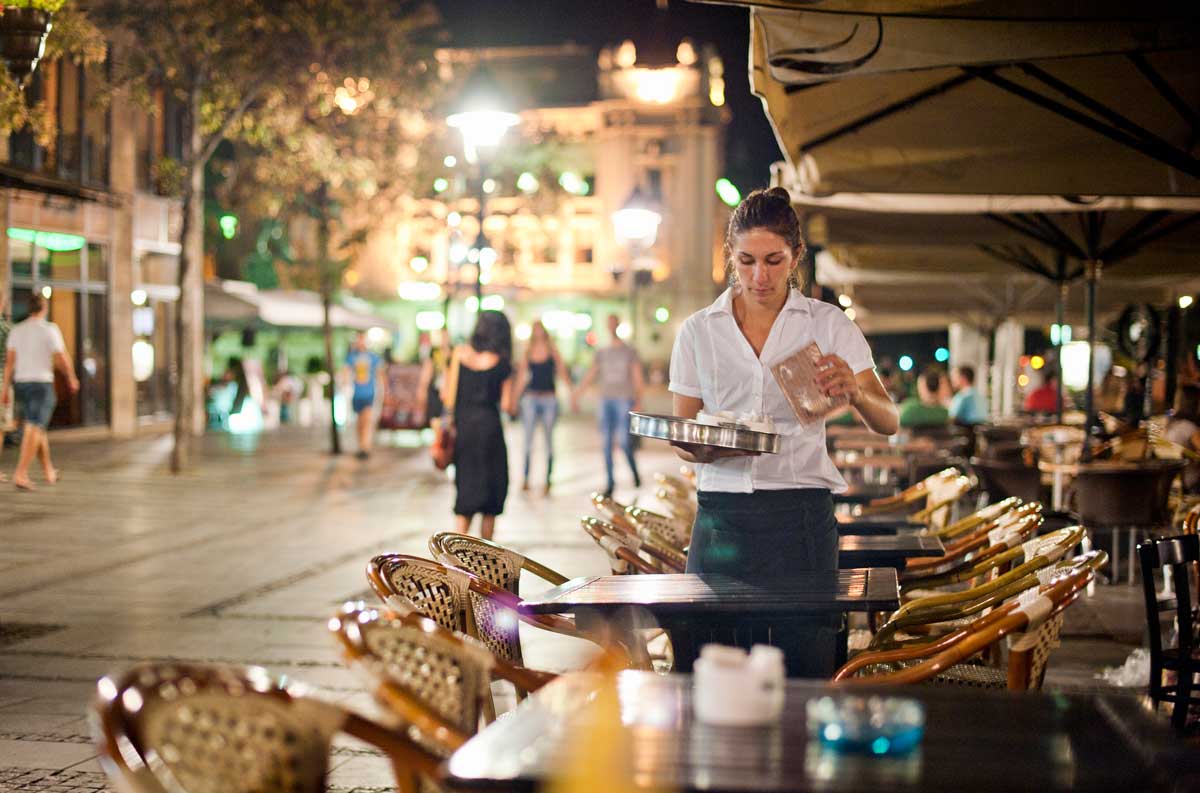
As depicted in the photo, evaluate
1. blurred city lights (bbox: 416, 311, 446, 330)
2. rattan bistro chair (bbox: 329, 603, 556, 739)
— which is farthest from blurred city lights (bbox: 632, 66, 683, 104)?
rattan bistro chair (bbox: 329, 603, 556, 739)

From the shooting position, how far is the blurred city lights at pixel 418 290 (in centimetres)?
6084

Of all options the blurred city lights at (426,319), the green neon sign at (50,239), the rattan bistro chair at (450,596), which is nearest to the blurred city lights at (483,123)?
the rattan bistro chair at (450,596)

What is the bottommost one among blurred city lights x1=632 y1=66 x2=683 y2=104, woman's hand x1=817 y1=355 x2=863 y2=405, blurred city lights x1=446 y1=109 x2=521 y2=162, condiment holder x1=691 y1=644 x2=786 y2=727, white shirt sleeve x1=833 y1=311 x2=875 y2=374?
condiment holder x1=691 y1=644 x2=786 y2=727

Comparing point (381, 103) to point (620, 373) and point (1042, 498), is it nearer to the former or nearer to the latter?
point (620, 373)

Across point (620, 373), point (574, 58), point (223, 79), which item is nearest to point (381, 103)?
point (223, 79)

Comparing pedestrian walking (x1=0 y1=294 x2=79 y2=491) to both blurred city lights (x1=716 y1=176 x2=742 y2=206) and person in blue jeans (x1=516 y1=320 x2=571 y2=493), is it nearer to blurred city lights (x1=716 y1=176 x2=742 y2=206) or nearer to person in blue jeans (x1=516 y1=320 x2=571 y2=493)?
person in blue jeans (x1=516 y1=320 x2=571 y2=493)

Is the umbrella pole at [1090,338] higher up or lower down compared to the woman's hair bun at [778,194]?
lower down

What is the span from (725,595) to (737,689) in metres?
1.12

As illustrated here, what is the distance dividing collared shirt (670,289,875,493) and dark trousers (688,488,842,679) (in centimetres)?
4

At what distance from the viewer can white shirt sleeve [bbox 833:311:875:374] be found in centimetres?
407

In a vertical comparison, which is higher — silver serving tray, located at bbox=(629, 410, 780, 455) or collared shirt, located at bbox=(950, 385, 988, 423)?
silver serving tray, located at bbox=(629, 410, 780, 455)

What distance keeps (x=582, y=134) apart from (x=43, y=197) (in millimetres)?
36158

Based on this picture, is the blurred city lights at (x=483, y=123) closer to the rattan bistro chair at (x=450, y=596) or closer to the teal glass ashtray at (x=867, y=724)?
the rattan bistro chair at (x=450, y=596)

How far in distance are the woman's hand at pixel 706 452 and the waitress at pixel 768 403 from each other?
81 mm
